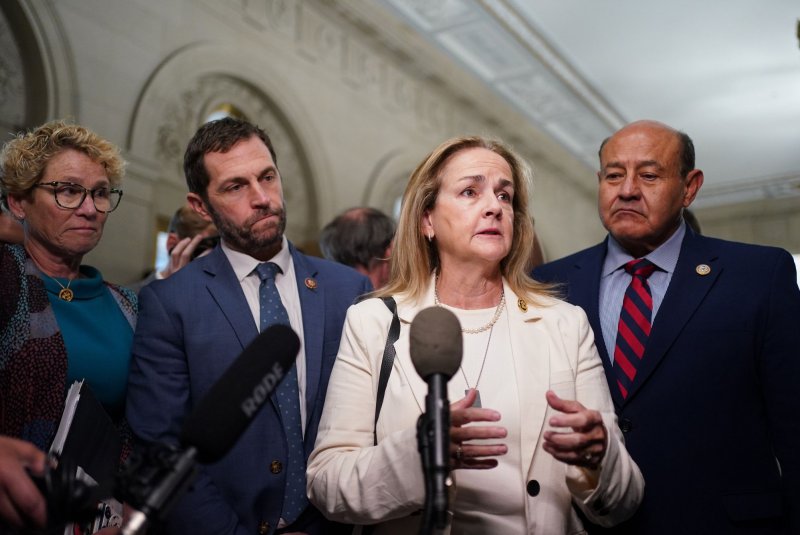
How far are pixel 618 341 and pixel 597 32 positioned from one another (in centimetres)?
751

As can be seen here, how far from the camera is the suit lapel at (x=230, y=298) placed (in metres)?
2.22

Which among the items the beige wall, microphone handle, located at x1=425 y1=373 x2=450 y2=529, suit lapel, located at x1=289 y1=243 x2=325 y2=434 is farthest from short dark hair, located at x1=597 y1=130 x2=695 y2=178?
the beige wall

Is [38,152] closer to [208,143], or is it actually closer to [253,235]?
[208,143]

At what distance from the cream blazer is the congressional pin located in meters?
0.51

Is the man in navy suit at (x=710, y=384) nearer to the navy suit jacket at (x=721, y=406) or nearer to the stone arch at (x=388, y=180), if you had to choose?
the navy suit jacket at (x=721, y=406)

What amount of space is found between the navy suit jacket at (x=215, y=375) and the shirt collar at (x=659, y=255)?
0.94 m

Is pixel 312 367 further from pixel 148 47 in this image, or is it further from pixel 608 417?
pixel 148 47

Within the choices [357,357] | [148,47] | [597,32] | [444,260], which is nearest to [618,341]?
[444,260]

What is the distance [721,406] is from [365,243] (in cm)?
176

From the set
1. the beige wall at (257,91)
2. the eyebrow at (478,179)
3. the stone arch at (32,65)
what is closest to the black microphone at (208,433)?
the eyebrow at (478,179)

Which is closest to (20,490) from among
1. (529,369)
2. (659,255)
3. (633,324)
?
(529,369)

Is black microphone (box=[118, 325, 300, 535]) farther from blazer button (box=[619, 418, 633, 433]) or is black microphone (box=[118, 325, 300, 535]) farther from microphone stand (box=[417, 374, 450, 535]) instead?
blazer button (box=[619, 418, 633, 433])

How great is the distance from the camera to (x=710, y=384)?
7.05 feet

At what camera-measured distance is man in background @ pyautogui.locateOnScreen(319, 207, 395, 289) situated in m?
3.41
